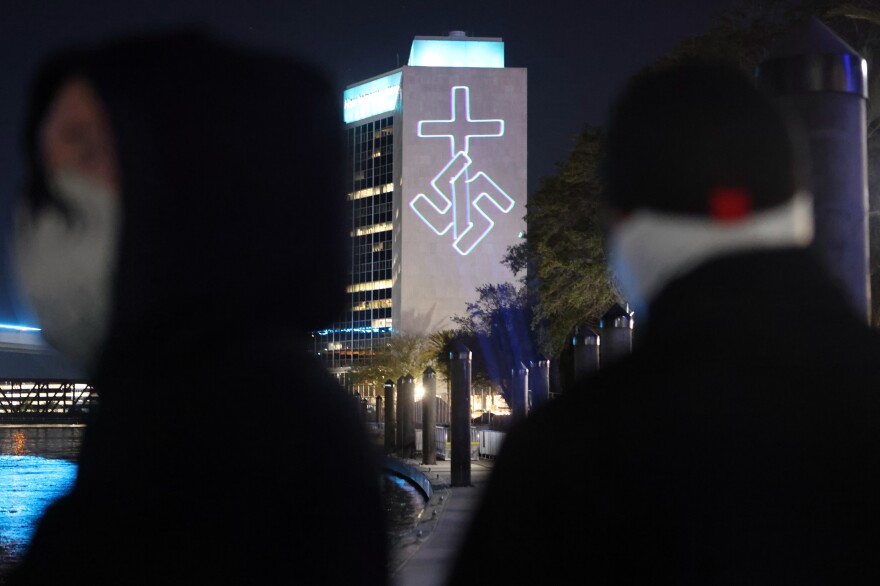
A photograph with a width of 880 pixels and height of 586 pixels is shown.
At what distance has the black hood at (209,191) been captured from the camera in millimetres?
1398

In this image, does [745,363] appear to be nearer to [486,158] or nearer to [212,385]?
[212,385]

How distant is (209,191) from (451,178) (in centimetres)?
11075

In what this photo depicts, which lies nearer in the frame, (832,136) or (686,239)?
(686,239)

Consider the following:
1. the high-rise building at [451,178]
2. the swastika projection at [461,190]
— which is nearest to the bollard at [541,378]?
the high-rise building at [451,178]

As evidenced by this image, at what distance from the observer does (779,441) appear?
4.04 ft

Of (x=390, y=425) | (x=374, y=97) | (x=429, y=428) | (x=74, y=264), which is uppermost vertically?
(x=374, y=97)

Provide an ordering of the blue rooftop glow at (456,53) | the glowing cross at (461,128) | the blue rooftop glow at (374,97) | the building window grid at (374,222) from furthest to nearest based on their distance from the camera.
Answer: the blue rooftop glow at (374,97), the building window grid at (374,222), the blue rooftop glow at (456,53), the glowing cross at (461,128)

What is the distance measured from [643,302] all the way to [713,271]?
12cm

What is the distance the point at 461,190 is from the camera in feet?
365

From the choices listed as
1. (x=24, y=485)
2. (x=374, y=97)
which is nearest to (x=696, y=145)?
(x=24, y=485)

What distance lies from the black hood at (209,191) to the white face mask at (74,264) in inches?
0.8

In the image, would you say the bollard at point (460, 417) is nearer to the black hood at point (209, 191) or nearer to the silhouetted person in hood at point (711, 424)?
the black hood at point (209, 191)

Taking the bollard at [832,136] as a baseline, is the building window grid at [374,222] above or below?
above

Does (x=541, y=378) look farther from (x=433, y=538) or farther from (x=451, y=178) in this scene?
(x=451, y=178)
